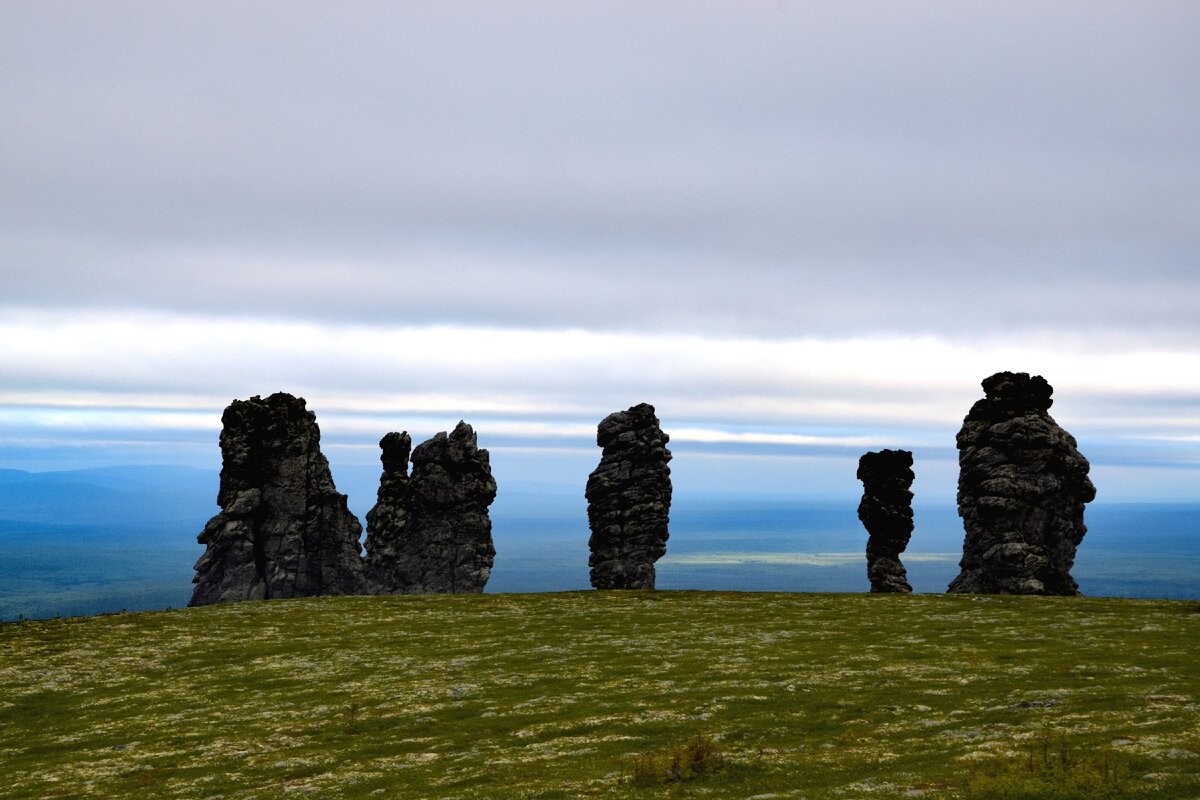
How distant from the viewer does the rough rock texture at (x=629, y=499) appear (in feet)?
339

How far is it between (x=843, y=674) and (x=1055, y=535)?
62.8m

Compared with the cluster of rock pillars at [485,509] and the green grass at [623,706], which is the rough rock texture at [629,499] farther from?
the green grass at [623,706]

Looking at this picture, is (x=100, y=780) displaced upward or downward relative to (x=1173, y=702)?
downward

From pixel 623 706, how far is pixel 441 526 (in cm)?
8889

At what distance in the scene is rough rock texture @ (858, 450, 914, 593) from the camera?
98.9 meters

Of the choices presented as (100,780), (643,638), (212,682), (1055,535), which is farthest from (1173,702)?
(1055,535)

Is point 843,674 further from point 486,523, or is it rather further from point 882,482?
point 486,523

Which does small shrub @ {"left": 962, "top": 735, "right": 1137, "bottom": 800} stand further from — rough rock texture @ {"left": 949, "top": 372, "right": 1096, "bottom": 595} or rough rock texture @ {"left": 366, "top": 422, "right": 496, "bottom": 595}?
rough rock texture @ {"left": 366, "top": 422, "right": 496, "bottom": 595}

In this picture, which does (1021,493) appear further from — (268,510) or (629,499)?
(268,510)

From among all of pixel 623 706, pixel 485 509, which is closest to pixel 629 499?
pixel 485 509

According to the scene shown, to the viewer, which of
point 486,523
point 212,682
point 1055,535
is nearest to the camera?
point 212,682

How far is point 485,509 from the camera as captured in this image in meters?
Result: 119

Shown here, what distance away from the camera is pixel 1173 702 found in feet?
91.9

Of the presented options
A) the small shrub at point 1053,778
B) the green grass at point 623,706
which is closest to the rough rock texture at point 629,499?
the green grass at point 623,706
